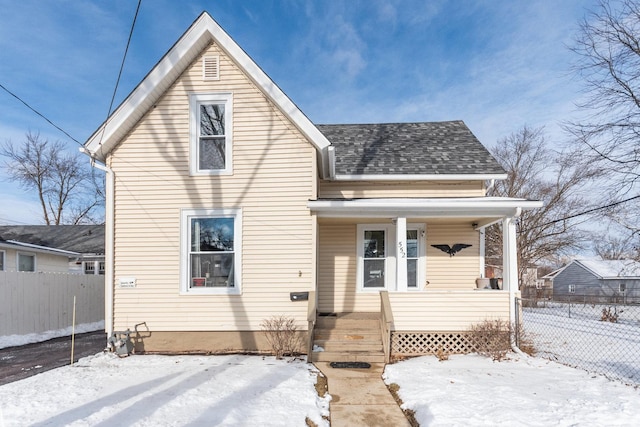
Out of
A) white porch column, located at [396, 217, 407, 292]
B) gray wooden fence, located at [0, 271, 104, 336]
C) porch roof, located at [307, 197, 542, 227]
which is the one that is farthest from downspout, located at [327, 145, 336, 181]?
gray wooden fence, located at [0, 271, 104, 336]

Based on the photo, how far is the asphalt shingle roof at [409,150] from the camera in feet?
31.5

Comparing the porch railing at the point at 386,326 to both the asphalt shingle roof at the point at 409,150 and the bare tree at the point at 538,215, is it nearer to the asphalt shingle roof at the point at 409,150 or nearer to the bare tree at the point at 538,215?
the asphalt shingle roof at the point at 409,150

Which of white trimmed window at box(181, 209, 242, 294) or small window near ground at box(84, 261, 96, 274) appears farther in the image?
small window near ground at box(84, 261, 96, 274)

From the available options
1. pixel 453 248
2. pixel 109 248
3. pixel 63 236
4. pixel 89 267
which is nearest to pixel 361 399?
pixel 453 248

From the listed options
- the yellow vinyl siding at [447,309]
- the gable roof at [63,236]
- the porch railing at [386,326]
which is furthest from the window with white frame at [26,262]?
the yellow vinyl siding at [447,309]

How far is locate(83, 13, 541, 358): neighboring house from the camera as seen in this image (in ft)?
25.2

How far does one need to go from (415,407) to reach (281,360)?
9.99ft

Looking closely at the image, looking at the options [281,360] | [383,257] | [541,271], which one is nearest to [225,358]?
[281,360]

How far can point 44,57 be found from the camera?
10.7 metres

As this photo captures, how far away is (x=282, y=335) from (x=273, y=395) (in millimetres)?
2332

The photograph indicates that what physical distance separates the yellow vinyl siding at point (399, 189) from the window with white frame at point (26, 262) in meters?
11.9

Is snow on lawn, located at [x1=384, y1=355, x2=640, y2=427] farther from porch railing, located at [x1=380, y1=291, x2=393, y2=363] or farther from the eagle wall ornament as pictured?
the eagle wall ornament

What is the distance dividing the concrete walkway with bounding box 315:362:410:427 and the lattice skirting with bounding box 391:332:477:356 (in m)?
1.10

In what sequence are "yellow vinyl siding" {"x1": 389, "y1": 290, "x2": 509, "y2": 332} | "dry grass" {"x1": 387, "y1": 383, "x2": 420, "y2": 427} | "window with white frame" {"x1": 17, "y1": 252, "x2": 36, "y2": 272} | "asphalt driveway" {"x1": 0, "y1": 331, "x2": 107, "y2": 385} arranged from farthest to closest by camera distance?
"window with white frame" {"x1": 17, "y1": 252, "x2": 36, "y2": 272} → "yellow vinyl siding" {"x1": 389, "y1": 290, "x2": 509, "y2": 332} → "asphalt driveway" {"x1": 0, "y1": 331, "x2": 107, "y2": 385} → "dry grass" {"x1": 387, "y1": 383, "x2": 420, "y2": 427}
